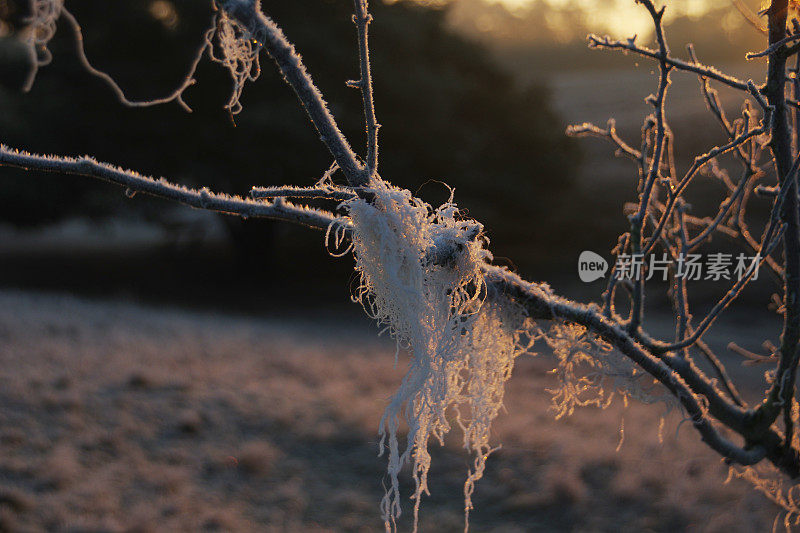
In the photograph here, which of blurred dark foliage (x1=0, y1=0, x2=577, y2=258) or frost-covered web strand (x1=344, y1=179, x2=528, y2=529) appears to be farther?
blurred dark foliage (x1=0, y1=0, x2=577, y2=258)

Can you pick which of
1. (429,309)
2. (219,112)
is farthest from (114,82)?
(219,112)

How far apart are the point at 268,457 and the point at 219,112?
5.61 meters

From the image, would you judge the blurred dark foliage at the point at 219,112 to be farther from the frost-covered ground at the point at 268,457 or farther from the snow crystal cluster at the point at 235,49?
the snow crystal cluster at the point at 235,49

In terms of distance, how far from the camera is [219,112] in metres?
8.09

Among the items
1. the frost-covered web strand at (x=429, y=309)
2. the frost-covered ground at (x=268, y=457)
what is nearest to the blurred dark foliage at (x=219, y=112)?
the frost-covered ground at (x=268, y=457)

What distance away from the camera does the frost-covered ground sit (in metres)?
3.29

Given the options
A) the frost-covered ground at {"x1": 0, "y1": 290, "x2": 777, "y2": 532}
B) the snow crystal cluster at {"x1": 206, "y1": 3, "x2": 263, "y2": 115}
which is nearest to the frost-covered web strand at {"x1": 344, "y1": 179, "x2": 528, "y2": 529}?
the snow crystal cluster at {"x1": 206, "y1": 3, "x2": 263, "y2": 115}

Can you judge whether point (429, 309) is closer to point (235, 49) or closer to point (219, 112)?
point (235, 49)

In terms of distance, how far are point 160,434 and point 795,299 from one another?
3.71m

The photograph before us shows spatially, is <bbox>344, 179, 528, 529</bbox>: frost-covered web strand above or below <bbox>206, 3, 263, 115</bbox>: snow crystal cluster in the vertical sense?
below

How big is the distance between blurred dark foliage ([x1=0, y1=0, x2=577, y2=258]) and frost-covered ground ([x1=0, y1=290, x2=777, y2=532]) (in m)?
3.41

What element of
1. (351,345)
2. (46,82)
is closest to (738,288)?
(351,345)

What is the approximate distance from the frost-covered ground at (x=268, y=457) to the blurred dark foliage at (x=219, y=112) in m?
3.41

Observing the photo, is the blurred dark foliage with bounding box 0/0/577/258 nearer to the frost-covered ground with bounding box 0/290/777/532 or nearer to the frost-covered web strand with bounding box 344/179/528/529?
the frost-covered ground with bounding box 0/290/777/532
